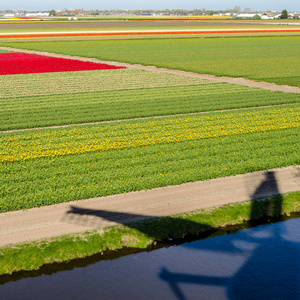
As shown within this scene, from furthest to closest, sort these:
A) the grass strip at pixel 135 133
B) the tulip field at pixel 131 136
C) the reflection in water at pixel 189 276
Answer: the grass strip at pixel 135 133 → the tulip field at pixel 131 136 → the reflection in water at pixel 189 276

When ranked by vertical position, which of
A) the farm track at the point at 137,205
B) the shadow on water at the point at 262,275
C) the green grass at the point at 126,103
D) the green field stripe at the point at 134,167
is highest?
the green grass at the point at 126,103

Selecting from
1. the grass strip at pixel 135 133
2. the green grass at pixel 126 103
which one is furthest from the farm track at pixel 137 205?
the green grass at pixel 126 103

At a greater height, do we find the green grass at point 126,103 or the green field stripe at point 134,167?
the green grass at point 126,103

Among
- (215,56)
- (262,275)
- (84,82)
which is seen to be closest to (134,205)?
(262,275)

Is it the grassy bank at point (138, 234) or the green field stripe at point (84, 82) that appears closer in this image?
the grassy bank at point (138, 234)

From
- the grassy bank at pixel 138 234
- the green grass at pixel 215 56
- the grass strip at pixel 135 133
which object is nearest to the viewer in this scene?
the grassy bank at pixel 138 234

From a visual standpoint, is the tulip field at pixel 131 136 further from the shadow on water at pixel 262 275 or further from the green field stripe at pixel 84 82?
the shadow on water at pixel 262 275

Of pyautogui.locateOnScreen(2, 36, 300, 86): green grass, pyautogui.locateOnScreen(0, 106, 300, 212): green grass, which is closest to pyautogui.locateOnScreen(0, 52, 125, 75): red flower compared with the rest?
pyautogui.locateOnScreen(2, 36, 300, 86): green grass
